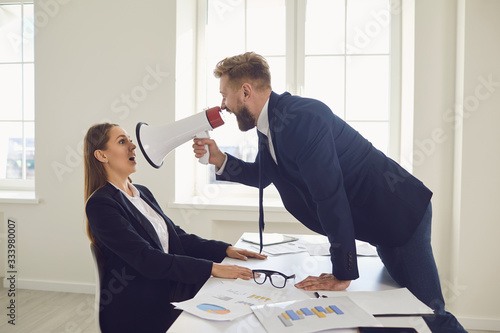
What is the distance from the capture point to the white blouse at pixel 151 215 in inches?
73.4

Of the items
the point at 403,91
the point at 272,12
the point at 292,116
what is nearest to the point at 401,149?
the point at 403,91

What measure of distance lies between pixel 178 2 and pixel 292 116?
6.83 feet

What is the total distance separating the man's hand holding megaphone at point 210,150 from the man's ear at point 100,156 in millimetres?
440

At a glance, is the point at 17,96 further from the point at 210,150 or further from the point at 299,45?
the point at 210,150

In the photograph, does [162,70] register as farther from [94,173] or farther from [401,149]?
[401,149]

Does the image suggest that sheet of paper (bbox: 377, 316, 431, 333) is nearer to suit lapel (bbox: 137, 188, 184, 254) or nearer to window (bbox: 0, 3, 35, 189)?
suit lapel (bbox: 137, 188, 184, 254)

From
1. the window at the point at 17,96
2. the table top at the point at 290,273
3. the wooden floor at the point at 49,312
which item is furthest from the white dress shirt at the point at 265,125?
the window at the point at 17,96

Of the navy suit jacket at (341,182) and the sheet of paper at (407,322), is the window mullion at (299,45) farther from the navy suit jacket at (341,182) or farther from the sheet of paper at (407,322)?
the sheet of paper at (407,322)

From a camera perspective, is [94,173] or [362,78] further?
[362,78]

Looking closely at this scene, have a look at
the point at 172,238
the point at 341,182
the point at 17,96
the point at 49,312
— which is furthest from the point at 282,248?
the point at 17,96

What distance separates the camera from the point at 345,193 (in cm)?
134

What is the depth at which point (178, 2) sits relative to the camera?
121 inches

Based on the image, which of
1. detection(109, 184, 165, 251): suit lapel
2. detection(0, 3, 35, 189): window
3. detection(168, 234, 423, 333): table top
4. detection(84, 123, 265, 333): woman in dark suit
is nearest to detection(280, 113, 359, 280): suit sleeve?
detection(168, 234, 423, 333): table top

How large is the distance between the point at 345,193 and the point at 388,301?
1.15ft
